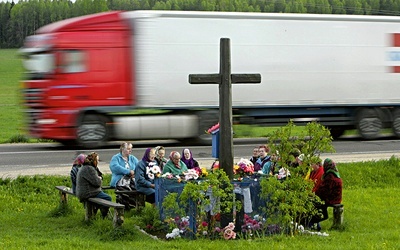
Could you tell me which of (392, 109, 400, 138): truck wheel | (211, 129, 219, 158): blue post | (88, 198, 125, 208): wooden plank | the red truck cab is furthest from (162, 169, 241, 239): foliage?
(392, 109, 400, 138): truck wheel

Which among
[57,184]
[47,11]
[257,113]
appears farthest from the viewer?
[47,11]

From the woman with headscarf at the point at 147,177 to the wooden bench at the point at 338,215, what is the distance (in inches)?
122

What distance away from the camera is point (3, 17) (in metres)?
143

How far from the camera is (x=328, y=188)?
43.3 feet

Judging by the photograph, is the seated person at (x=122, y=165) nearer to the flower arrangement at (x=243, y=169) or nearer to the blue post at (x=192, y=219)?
the flower arrangement at (x=243, y=169)

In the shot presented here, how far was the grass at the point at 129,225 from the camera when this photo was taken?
11.1 meters

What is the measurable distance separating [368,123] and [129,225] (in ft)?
53.6

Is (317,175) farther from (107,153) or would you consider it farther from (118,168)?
(107,153)

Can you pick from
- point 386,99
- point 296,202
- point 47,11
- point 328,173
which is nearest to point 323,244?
point 296,202

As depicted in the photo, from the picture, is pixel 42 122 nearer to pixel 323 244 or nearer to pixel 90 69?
pixel 90 69

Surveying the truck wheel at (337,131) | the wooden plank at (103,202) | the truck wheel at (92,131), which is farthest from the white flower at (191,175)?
the truck wheel at (337,131)

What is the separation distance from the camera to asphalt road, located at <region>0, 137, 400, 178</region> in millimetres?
19094

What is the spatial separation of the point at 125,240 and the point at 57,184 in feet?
18.9

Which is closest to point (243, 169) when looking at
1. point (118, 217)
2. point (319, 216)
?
point (319, 216)
